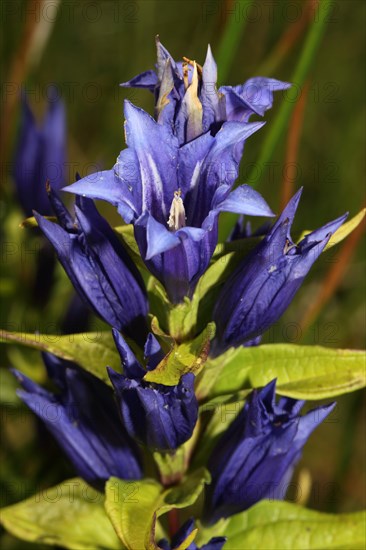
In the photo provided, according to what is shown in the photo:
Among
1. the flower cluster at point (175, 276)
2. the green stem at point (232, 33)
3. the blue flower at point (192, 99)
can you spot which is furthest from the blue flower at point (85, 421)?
the green stem at point (232, 33)

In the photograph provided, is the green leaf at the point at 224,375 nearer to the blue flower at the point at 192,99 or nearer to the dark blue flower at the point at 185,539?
the dark blue flower at the point at 185,539

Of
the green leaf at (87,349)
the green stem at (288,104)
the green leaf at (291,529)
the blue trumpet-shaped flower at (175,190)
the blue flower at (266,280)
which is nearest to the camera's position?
the blue trumpet-shaped flower at (175,190)

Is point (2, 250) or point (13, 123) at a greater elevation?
point (13, 123)

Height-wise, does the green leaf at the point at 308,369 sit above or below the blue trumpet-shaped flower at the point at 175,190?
below

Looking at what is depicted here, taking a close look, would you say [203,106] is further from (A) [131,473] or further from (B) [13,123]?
(B) [13,123]

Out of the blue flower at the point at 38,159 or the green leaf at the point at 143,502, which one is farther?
the blue flower at the point at 38,159

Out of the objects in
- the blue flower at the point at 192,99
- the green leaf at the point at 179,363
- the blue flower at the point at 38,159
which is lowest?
the green leaf at the point at 179,363

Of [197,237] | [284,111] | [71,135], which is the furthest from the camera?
[71,135]

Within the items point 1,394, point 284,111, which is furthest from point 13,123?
point 284,111
